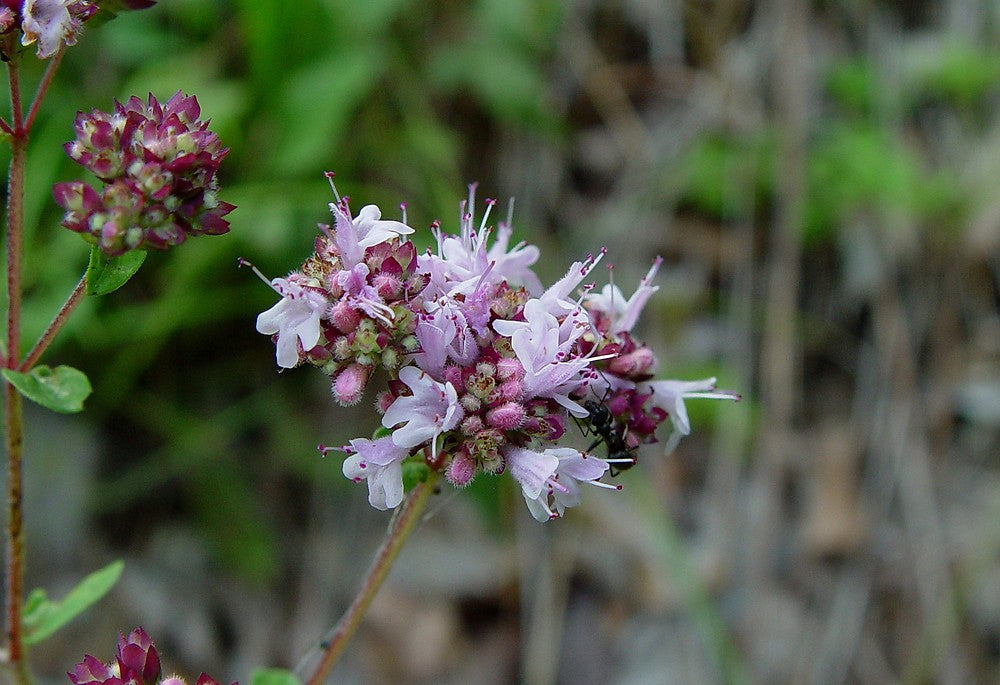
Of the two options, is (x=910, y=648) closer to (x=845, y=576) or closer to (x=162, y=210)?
(x=845, y=576)

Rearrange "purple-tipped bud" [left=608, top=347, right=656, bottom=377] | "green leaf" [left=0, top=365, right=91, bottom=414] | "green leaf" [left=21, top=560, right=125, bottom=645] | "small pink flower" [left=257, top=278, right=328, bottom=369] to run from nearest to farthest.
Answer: "small pink flower" [left=257, top=278, right=328, bottom=369] < "green leaf" [left=0, top=365, right=91, bottom=414] < "purple-tipped bud" [left=608, top=347, right=656, bottom=377] < "green leaf" [left=21, top=560, right=125, bottom=645]

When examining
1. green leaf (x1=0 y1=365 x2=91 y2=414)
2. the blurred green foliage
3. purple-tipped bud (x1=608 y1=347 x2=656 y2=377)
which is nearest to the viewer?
green leaf (x1=0 y1=365 x2=91 y2=414)

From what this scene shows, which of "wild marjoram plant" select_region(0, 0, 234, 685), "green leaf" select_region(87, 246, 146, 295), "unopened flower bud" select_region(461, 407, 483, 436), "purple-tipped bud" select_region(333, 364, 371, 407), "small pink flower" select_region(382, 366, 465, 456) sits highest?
"wild marjoram plant" select_region(0, 0, 234, 685)

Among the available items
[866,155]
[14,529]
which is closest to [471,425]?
[14,529]

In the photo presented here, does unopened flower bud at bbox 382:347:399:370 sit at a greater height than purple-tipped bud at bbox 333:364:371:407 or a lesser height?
greater

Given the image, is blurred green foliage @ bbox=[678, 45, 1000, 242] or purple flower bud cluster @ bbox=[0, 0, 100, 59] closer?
purple flower bud cluster @ bbox=[0, 0, 100, 59]

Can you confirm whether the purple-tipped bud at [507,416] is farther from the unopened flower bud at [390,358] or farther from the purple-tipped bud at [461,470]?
the unopened flower bud at [390,358]

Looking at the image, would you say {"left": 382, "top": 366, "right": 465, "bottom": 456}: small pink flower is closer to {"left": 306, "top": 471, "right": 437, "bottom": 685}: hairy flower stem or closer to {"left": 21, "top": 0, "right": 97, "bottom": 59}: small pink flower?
{"left": 306, "top": 471, "right": 437, "bottom": 685}: hairy flower stem

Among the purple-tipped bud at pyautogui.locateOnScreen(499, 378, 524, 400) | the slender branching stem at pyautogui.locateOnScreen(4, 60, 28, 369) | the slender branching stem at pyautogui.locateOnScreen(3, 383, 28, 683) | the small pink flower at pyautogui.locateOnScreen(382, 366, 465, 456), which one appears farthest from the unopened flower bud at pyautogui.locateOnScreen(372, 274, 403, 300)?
the slender branching stem at pyautogui.locateOnScreen(3, 383, 28, 683)
